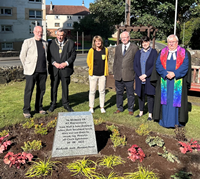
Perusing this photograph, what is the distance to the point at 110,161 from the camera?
152 inches

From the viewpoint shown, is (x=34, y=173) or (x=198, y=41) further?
(x=198, y=41)

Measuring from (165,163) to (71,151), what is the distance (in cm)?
156

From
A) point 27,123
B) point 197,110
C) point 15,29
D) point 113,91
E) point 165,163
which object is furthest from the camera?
point 15,29

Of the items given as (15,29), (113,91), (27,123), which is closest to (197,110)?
(113,91)

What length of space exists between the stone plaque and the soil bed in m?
0.13

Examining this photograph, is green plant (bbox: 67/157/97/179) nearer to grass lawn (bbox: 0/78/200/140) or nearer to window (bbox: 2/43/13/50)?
grass lawn (bbox: 0/78/200/140)

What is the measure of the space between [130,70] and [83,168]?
3188mm

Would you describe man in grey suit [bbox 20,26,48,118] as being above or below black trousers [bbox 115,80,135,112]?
above

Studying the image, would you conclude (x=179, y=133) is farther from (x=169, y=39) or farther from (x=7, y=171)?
(x=7, y=171)

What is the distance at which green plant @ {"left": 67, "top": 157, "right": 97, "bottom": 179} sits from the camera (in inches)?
141

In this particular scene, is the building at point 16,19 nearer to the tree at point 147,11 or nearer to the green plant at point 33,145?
the tree at point 147,11

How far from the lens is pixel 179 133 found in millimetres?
4895

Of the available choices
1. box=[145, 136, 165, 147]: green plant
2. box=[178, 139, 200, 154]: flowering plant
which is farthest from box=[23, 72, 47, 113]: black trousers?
box=[178, 139, 200, 154]: flowering plant

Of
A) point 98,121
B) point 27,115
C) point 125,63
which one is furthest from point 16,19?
point 98,121
